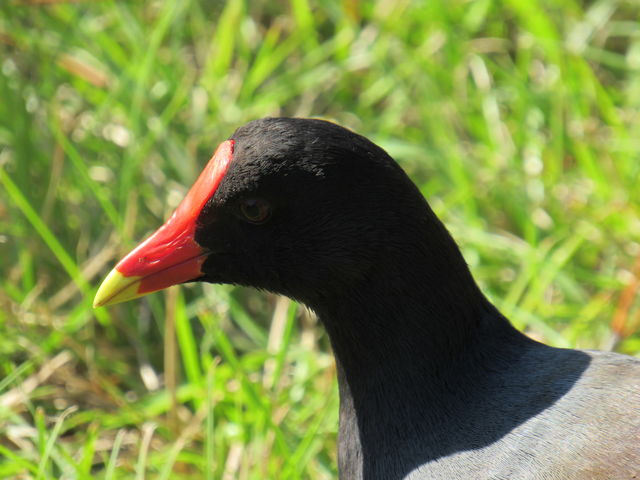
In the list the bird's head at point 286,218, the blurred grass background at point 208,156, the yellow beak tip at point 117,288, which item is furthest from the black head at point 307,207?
the blurred grass background at point 208,156

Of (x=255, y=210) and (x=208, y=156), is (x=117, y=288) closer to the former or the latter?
(x=255, y=210)

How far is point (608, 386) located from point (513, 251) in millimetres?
1050

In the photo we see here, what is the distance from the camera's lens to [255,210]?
63.2 inches

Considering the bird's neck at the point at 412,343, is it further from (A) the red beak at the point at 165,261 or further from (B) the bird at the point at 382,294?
(A) the red beak at the point at 165,261

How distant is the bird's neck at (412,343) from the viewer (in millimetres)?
1617

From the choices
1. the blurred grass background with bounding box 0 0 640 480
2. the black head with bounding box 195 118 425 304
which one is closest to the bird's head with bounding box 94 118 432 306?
the black head with bounding box 195 118 425 304

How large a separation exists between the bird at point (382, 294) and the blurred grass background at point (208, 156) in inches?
14.9

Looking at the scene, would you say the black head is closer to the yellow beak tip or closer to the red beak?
the red beak

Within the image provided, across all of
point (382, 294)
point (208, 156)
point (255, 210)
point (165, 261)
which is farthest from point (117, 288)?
point (208, 156)

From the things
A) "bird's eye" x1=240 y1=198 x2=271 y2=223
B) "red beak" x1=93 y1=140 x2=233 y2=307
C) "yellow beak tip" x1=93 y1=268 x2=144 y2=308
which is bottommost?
"yellow beak tip" x1=93 y1=268 x2=144 y2=308

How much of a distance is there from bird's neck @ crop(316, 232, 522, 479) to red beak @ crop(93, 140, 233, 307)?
0.22m

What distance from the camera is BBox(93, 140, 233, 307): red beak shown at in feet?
5.46

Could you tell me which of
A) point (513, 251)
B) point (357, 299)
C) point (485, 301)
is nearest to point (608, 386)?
point (485, 301)

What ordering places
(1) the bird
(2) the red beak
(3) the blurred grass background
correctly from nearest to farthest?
(1) the bird < (2) the red beak < (3) the blurred grass background
